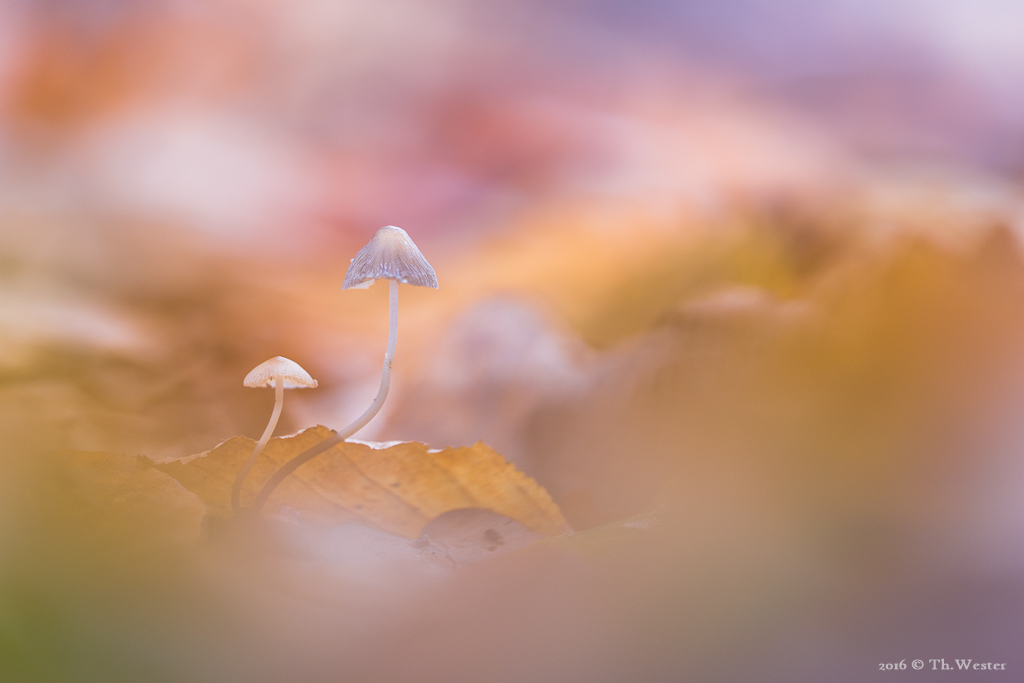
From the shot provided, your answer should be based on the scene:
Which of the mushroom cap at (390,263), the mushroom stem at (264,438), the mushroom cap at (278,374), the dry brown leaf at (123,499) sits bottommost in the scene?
the dry brown leaf at (123,499)

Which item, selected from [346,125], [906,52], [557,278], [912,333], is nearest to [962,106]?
[906,52]

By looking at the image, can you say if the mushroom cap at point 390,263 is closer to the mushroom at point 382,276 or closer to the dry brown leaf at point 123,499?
the mushroom at point 382,276

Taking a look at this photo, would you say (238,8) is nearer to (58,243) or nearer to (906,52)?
(58,243)

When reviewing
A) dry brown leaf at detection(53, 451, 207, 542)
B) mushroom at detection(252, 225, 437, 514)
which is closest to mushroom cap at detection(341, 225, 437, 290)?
mushroom at detection(252, 225, 437, 514)

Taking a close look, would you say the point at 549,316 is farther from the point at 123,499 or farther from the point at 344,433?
the point at 123,499

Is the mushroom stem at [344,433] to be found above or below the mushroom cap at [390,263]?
below

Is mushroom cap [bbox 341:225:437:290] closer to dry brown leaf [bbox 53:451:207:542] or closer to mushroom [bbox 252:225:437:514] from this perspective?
A: mushroom [bbox 252:225:437:514]

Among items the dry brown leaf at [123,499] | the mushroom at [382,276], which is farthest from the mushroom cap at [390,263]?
the dry brown leaf at [123,499]

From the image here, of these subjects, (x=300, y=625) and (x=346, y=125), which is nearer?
(x=300, y=625)
